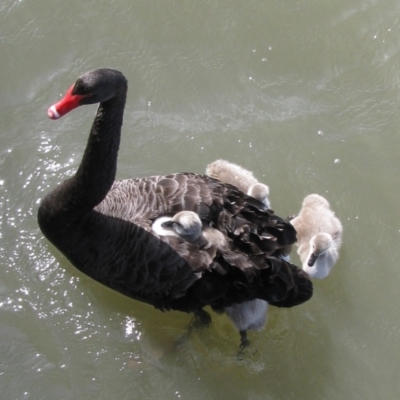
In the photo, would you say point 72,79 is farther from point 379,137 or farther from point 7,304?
point 379,137

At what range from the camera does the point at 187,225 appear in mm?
3650

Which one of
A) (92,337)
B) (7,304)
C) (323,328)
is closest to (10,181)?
(7,304)

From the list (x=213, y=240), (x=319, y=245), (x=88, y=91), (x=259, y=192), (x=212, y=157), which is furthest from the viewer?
(x=212, y=157)

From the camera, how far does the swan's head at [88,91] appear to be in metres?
3.35

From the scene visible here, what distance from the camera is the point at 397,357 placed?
4.22m

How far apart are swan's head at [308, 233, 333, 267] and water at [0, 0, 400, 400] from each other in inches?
15.6

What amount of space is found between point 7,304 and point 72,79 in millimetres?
1824

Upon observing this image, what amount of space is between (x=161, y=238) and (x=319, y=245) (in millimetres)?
1001

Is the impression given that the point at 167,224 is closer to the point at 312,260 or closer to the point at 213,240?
the point at 213,240

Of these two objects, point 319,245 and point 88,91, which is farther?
point 319,245

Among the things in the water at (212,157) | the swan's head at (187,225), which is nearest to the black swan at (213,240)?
the swan's head at (187,225)

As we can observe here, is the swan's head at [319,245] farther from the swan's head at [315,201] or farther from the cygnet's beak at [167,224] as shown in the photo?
the cygnet's beak at [167,224]

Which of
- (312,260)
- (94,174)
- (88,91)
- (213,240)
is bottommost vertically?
(312,260)

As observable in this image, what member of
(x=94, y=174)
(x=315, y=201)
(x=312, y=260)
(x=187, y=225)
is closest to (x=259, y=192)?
(x=315, y=201)
